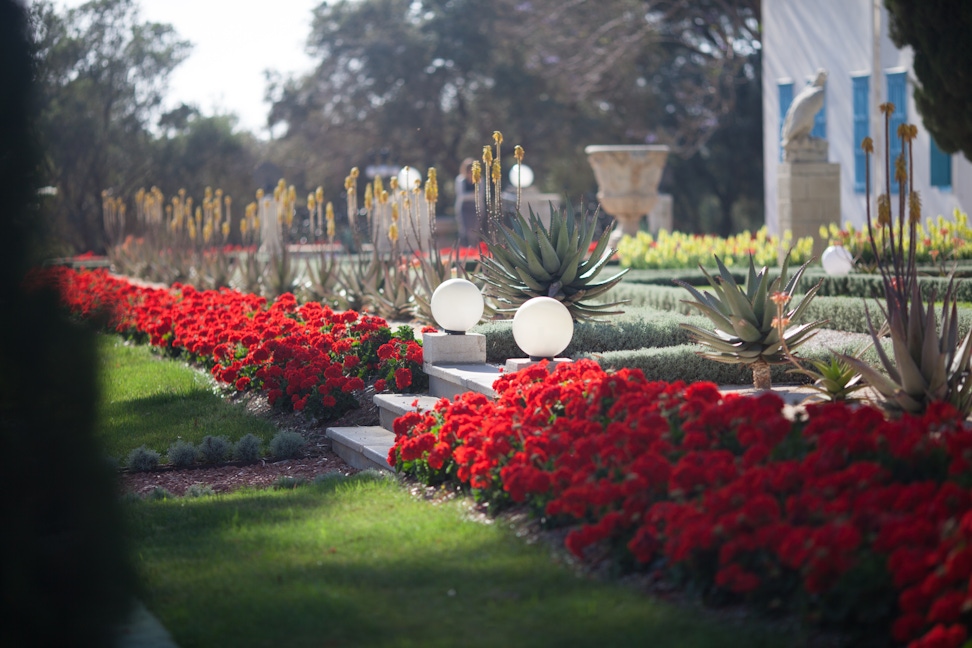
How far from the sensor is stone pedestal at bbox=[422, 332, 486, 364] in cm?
689

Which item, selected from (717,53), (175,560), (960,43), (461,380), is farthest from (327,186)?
(175,560)

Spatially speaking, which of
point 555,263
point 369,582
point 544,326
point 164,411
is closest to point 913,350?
point 544,326

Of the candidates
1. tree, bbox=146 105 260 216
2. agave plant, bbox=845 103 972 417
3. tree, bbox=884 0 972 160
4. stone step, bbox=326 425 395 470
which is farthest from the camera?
tree, bbox=146 105 260 216

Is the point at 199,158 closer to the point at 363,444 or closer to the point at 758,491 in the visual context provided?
the point at 363,444

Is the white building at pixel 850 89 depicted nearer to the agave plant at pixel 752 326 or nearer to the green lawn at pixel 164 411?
the agave plant at pixel 752 326

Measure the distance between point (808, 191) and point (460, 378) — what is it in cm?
842

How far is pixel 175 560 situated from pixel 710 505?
210 cm

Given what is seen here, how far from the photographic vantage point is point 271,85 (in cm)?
3419

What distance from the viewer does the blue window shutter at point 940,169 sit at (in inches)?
597

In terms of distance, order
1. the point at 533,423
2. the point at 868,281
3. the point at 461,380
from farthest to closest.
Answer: the point at 868,281 < the point at 461,380 < the point at 533,423

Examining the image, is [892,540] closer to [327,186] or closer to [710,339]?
[710,339]

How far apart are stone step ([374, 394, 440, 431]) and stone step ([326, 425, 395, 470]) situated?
7cm

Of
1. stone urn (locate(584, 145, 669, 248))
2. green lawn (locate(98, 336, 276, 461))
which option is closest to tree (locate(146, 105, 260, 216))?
stone urn (locate(584, 145, 669, 248))

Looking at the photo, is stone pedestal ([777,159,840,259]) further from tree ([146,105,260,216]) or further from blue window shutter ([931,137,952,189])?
tree ([146,105,260,216])
